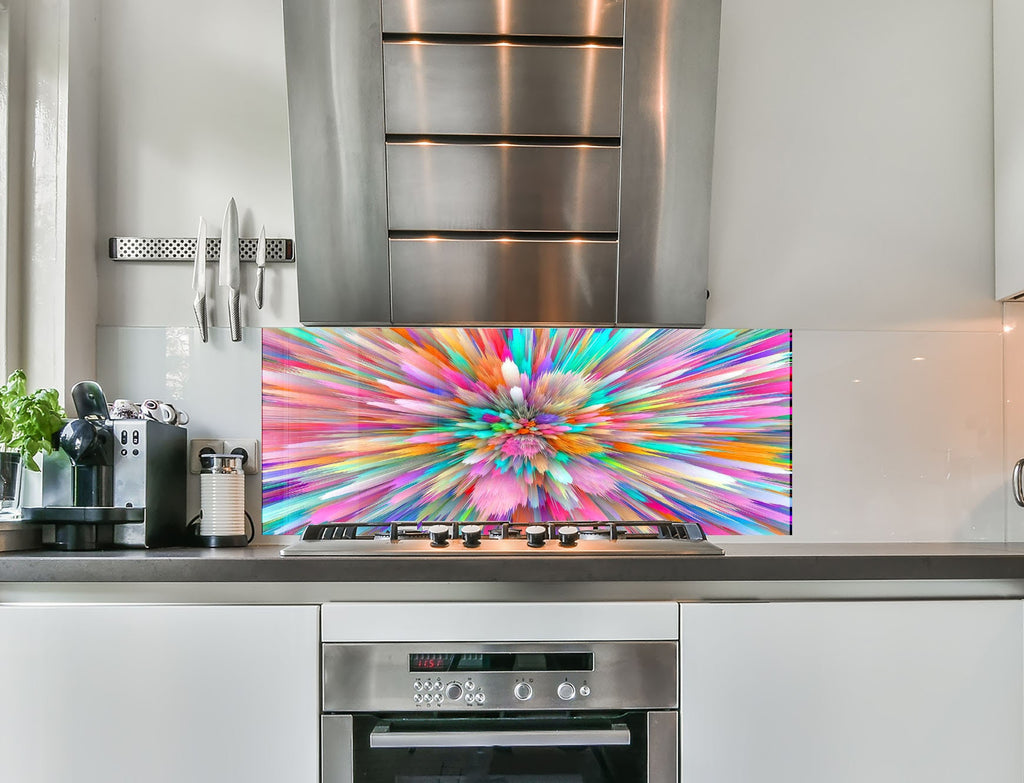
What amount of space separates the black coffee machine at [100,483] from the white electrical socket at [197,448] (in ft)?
0.66

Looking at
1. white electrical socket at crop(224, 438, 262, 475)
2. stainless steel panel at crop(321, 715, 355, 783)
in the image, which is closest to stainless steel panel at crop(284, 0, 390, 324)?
white electrical socket at crop(224, 438, 262, 475)

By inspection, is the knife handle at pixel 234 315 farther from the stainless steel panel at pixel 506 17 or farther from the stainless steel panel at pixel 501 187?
the stainless steel panel at pixel 506 17

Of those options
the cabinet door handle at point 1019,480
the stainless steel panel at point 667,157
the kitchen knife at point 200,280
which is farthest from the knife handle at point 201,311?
the cabinet door handle at point 1019,480

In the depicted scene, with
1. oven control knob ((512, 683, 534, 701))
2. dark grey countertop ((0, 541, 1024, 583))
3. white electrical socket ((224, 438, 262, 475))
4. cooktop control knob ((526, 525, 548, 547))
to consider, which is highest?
white electrical socket ((224, 438, 262, 475))

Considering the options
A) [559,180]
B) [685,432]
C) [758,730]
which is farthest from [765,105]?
[758,730]

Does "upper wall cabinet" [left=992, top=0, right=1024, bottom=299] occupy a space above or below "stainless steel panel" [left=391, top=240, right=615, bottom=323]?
above

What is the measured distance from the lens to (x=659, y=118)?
73.3 inches

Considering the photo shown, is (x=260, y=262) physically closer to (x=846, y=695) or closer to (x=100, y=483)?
(x=100, y=483)

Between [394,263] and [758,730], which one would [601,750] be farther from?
[394,263]

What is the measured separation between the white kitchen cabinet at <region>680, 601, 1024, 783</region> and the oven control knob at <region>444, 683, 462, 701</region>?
0.41 meters

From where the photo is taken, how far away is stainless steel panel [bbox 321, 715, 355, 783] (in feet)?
4.70

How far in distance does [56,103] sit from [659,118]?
1.42 meters

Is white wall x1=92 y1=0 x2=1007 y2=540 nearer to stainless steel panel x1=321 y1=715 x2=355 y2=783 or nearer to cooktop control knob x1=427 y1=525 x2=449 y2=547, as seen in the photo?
A: cooktop control knob x1=427 y1=525 x2=449 y2=547

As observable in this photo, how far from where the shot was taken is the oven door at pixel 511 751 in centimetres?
143
